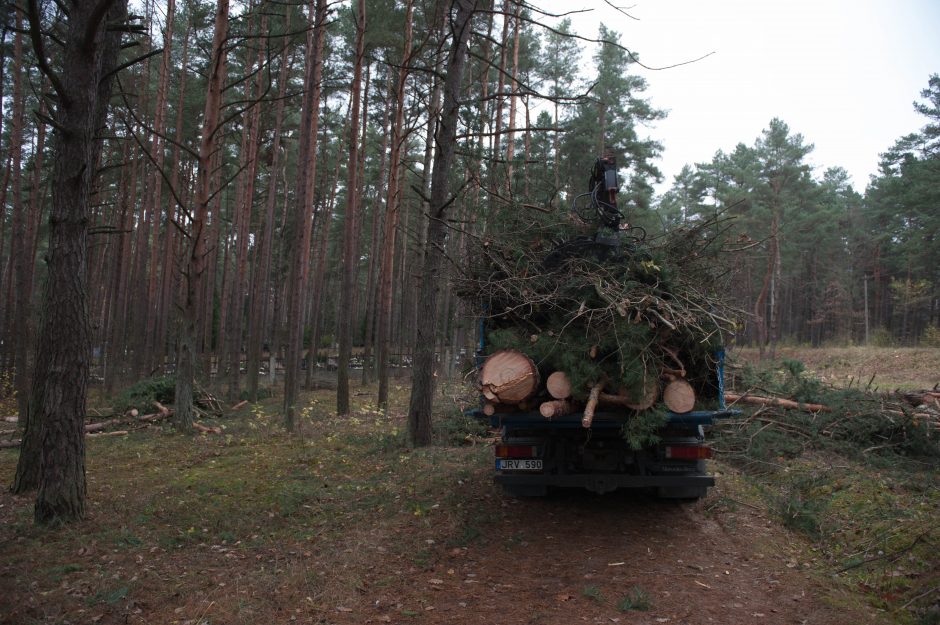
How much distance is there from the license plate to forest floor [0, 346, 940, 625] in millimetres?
612

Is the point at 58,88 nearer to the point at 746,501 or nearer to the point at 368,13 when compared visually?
the point at 746,501

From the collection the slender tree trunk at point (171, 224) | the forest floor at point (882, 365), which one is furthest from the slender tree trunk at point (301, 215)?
the forest floor at point (882, 365)

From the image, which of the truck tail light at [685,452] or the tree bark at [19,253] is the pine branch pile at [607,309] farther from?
the tree bark at [19,253]

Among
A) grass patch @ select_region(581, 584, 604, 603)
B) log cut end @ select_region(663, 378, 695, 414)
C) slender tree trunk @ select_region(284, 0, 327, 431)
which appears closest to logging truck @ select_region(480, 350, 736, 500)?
log cut end @ select_region(663, 378, 695, 414)

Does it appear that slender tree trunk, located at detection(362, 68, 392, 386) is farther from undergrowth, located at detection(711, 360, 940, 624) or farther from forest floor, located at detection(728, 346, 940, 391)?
undergrowth, located at detection(711, 360, 940, 624)

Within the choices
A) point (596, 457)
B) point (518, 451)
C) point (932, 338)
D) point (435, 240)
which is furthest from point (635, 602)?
point (932, 338)

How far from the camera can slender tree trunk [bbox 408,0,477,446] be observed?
27.6 ft

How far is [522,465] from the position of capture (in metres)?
5.71

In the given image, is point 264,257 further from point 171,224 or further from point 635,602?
point 635,602

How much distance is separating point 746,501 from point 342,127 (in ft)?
79.3

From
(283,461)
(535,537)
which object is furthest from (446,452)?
(535,537)

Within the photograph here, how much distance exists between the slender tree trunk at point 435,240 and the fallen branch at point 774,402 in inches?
206

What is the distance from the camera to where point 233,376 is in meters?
16.9

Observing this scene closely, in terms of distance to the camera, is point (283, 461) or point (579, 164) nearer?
point (283, 461)
